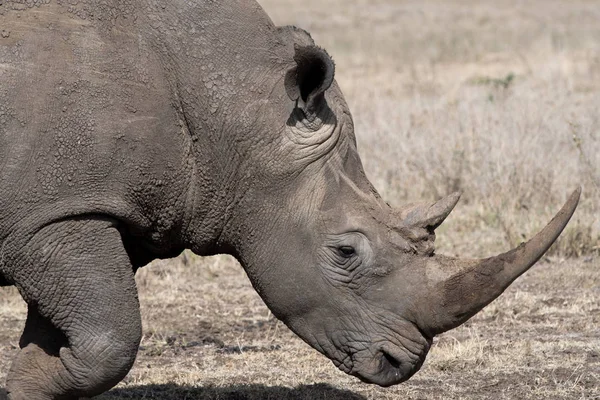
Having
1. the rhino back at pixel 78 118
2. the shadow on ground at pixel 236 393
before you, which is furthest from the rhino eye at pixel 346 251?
the shadow on ground at pixel 236 393

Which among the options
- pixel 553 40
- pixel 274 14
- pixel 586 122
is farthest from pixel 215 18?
pixel 274 14

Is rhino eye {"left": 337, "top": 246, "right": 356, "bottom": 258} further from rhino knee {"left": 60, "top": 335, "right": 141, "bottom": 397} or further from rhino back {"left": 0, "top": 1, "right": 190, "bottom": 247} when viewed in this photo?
rhino knee {"left": 60, "top": 335, "right": 141, "bottom": 397}

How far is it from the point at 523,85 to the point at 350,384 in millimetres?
9829

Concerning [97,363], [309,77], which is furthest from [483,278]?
[97,363]

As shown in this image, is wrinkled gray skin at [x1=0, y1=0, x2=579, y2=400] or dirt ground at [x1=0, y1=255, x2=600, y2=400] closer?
wrinkled gray skin at [x1=0, y1=0, x2=579, y2=400]

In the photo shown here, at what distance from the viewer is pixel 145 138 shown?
15.5ft

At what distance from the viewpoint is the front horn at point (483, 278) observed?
16.0 feet

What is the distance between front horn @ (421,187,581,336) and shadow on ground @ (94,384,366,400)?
137cm

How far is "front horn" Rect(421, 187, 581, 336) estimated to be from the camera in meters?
4.87

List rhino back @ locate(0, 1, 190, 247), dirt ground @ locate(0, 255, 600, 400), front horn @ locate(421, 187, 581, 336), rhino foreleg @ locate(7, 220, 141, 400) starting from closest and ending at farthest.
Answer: rhino back @ locate(0, 1, 190, 247), rhino foreleg @ locate(7, 220, 141, 400), front horn @ locate(421, 187, 581, 336), dirt ground @ locate(0, 255, 600, 400)

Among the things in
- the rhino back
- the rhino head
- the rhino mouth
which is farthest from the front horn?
the rhino back

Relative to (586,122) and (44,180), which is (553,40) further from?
(44,180)

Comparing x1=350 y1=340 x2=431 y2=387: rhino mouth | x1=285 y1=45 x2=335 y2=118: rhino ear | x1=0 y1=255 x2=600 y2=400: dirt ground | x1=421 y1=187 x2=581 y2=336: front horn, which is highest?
x1=285 y1=45 x2=335 y2=118: rhino ear

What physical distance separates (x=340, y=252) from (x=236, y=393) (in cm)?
153
